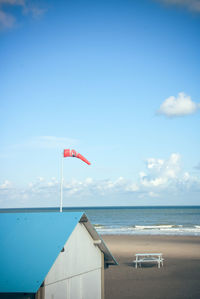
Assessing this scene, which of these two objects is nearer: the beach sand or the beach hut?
the beach hut

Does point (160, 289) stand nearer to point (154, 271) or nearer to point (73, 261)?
point (154, 271)

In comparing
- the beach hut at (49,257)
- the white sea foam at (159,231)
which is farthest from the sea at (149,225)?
the beach hut at (49,257)

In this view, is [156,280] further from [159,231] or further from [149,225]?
[149,225]

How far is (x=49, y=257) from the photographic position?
21.6 feet

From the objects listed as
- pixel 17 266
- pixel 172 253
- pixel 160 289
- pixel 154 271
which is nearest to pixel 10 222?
pixel 17 266

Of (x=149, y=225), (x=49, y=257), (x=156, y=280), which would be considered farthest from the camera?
(x=149, y=225)

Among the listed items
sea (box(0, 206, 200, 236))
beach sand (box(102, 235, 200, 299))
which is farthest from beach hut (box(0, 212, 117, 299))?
sea (box(0, 206, 200, 236))

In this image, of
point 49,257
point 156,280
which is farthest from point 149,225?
point 49,257

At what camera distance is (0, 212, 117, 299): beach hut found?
244 inches

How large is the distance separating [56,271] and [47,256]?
72 centimetres

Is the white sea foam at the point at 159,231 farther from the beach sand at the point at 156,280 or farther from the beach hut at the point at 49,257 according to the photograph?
the beach hut at the point at 49,257

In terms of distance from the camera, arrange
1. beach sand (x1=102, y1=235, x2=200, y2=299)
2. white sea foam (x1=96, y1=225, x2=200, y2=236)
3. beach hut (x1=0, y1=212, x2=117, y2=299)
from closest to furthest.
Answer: beach hut (x1=0, y1=212, x2=117, y2=299) → beach sand (x1=102, y1=235, x2=200, y2=299) → white sea foam (x1=96, y1=225, x2=200, y2=236)

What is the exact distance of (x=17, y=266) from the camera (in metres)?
6.36

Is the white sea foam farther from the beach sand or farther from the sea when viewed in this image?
the beach sand
